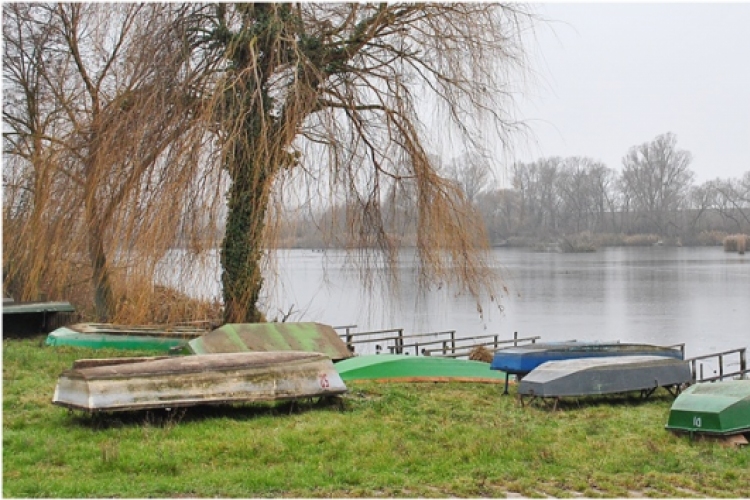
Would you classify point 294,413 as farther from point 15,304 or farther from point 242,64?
point 15,304

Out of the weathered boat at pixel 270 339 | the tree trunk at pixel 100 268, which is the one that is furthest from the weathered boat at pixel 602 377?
the tree trunk at pixel 100 268

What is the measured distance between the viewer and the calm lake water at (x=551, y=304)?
461 inches

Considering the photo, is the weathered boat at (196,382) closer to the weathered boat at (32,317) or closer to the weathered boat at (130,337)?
the weathered boat at (130,337)

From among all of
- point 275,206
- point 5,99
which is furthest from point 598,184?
point 275,206

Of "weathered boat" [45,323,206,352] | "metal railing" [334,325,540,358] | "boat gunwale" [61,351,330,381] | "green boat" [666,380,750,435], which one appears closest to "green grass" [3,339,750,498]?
"green boat" [666,380,750,435]

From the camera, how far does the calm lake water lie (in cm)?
1171

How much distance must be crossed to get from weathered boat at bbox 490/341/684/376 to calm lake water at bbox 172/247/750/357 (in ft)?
3.90

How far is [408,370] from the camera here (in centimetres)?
996

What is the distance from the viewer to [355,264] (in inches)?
438

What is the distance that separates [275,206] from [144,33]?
294 cm

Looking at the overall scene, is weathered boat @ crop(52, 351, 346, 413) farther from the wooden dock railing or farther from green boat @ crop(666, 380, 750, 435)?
the wooden dock railing

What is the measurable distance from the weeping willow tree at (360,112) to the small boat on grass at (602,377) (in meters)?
2.02

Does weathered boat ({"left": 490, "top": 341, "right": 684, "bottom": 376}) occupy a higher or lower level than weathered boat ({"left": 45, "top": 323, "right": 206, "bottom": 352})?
lower

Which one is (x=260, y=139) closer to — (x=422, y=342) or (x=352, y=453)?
(x=352, y=453)
